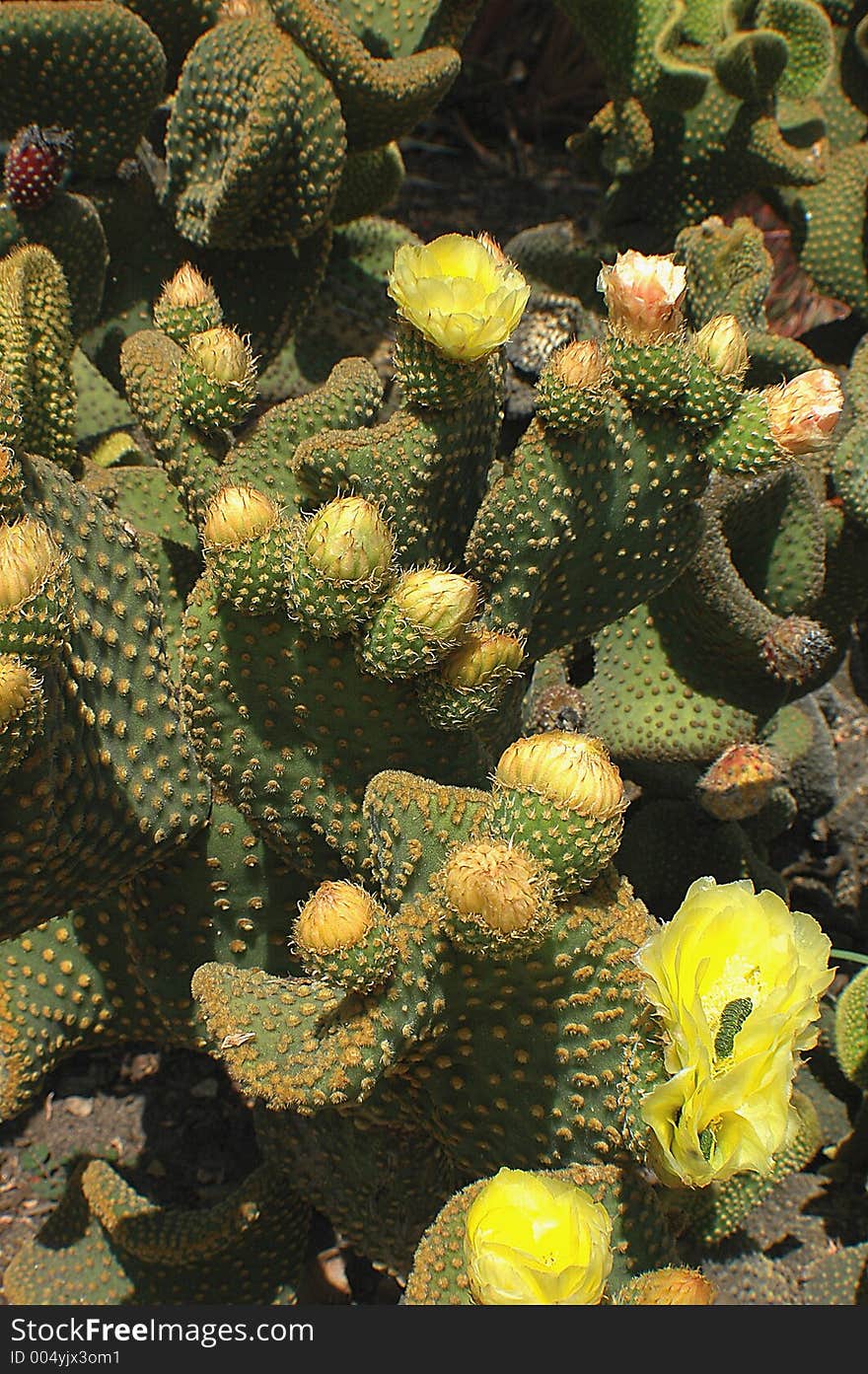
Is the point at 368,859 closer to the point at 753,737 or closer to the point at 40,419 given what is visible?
the point at 40,419

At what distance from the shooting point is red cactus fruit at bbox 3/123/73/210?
2139mm

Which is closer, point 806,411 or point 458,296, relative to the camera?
point 458,296

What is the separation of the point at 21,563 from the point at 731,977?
31.0 inches

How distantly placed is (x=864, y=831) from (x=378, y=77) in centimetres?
182

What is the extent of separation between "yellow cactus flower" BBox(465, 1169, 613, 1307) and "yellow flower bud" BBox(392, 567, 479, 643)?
557 mm

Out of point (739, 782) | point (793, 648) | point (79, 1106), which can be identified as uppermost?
point (793, 648)

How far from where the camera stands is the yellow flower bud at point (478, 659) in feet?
4.41

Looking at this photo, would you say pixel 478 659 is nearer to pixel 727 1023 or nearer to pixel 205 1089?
pixel 727 1023

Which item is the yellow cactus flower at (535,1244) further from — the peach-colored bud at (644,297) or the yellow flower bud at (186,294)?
the yellow flower bud at (186,294)

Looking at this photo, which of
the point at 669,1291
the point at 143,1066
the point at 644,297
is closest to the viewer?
the point at 669,1291

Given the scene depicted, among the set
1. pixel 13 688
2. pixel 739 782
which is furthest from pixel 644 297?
pixel 739 782

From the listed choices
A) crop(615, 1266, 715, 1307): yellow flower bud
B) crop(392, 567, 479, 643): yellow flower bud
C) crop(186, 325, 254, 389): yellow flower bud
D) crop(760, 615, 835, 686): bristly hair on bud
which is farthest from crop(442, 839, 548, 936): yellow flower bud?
crop(760, 615, 835, 686): bristly hair on bud

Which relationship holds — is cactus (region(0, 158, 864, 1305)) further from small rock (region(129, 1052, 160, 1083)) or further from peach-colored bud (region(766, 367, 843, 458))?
small rock (region(129, 1052, 160, 1083))

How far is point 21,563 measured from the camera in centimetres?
108
